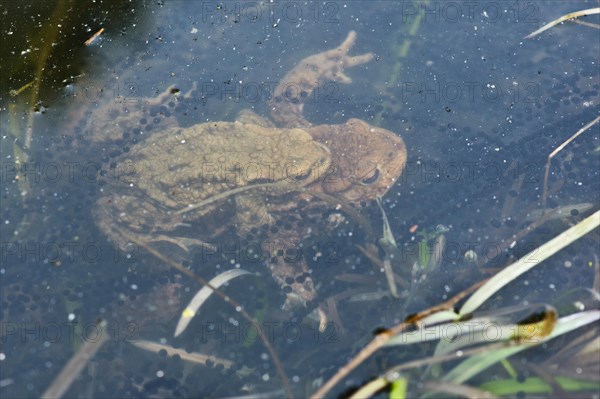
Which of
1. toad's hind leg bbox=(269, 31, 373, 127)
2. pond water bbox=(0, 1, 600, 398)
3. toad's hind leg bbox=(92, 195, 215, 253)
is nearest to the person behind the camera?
pond water bbox=(0, 1, 600, 398)

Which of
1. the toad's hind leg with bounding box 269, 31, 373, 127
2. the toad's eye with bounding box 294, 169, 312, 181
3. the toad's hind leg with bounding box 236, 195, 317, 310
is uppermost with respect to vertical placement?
the toad's hind leg with bounding box 269, 31, 373, 127

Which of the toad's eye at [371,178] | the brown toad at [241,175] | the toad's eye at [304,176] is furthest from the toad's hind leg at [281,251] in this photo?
the toad's eye at [371,178]

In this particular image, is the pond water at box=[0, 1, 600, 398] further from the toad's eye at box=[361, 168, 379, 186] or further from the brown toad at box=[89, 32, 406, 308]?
the toad's eye at box=[361, 168, 379, 186]

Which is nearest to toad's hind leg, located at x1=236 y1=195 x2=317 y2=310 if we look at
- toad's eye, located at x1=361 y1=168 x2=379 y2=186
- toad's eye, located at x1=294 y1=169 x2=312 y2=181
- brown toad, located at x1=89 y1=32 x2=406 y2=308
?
brown toad, located at x1=89 y1=32 x2=406 y2=308

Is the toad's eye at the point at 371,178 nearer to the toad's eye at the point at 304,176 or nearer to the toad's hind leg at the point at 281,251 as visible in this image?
the toad's eye at the point at 304,176

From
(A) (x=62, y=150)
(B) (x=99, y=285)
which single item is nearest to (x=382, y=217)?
(B) (x=99, y=285)

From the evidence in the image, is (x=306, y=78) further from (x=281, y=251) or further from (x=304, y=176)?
(x=281, y=251)
